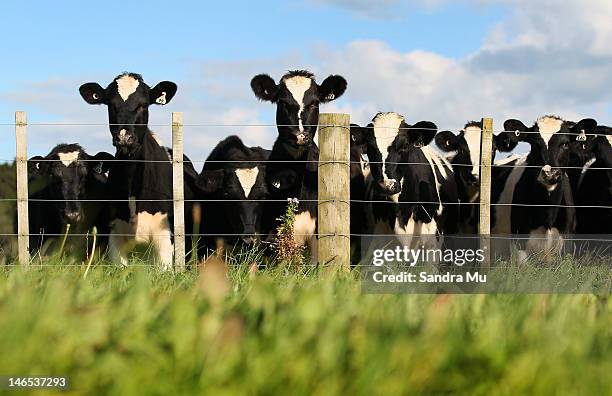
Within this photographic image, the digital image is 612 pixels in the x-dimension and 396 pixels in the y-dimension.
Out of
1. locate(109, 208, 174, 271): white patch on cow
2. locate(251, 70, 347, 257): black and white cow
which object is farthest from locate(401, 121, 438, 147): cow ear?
locate(109, 208, 174, 271): white patch on cow

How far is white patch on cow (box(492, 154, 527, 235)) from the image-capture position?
13.0 meters

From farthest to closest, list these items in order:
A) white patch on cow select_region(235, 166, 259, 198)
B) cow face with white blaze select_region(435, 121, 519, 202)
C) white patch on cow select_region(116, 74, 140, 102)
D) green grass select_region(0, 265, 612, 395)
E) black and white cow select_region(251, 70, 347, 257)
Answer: cow face with white blaze select_region(435, 121, 519, 202), white patch on cow select_region(235, 166, 259, 198), white patch on cow select_region(116, 74, 140, 102), black and white cow select_region(251, 70, 347, 257), green grass select_region(0, 265, 612, 395)

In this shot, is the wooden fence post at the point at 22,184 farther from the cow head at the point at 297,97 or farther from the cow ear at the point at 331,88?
the cow ear at the point at 331,88

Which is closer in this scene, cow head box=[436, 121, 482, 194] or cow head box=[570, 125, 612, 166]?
cow head box=[570, 125, 612, 166]

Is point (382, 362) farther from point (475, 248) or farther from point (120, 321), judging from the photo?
point (475, 248)

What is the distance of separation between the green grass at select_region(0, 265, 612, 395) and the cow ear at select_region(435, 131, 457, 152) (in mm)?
10857

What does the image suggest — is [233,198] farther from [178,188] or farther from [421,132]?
[421,132]

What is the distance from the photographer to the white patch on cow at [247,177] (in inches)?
467

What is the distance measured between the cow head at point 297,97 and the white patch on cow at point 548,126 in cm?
286

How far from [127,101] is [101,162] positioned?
93 centimetres

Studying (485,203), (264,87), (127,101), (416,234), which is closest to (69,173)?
(127,101)

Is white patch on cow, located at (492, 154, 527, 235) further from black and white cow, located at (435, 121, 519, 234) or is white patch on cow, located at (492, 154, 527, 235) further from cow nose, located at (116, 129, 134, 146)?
cow nose, located at (116, 129, 134, 146)

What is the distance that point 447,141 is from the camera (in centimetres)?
1430

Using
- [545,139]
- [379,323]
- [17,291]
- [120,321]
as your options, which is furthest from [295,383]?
[545,139]
